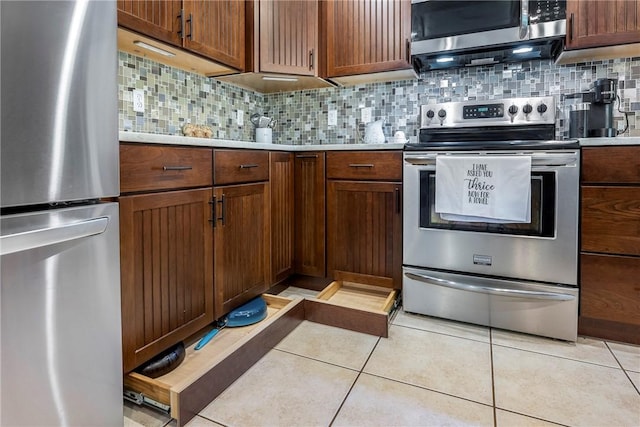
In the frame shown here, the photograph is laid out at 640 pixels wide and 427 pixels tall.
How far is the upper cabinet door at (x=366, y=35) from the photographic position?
2281mm

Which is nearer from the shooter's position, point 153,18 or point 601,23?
point 153,18

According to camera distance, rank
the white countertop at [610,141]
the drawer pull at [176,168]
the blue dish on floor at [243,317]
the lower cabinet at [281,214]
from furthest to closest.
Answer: the lower cabinet at [281,214]
the blue dish on floor at [243,317]
the white countertop at [610,141]
the drawer pull at [176,168]

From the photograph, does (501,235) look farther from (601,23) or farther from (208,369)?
(208,369)

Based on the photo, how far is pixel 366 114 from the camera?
267cm

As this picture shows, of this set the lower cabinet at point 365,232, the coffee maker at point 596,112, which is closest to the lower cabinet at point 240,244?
the lower cabinet at point 365,232

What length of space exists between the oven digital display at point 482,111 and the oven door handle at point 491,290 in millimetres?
972

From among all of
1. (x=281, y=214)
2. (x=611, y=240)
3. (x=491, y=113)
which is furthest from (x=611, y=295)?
(x=281, y=214)

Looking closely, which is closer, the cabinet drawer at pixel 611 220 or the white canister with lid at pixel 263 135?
the cabinet drawer at pixel 611 220

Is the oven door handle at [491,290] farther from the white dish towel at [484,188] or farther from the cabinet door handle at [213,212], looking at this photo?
the cabinet door handle at [213,212]

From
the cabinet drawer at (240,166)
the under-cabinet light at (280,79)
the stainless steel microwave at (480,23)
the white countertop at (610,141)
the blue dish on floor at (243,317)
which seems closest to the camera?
the white countertop at (610,141)

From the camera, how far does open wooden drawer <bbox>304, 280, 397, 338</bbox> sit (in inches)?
71.4

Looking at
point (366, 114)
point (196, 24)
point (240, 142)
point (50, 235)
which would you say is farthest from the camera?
point (366, 114)

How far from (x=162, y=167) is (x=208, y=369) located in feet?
2.39

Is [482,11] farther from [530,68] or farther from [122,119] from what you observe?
[122,119]
